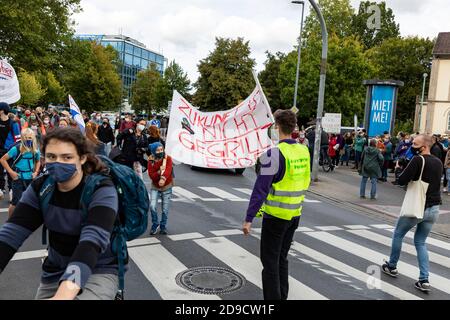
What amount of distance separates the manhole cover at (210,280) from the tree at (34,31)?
2229 centimetres

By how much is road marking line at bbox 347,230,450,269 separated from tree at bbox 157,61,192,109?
4000cm

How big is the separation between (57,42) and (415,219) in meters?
27.1

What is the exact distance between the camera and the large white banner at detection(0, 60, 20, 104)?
1110cm

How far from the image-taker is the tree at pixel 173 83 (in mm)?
47875

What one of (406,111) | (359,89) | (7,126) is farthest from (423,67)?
(7,126)

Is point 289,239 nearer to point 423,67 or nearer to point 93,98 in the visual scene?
point 93,98

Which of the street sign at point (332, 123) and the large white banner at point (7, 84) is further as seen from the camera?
the street sign at point (332, 123)

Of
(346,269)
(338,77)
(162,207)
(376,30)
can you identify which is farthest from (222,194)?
(376,30)

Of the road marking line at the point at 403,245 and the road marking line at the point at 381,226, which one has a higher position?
the road marking line at the point at 381,226

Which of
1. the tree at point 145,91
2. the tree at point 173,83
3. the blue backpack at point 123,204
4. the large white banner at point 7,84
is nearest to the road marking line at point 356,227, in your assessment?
the blue backpack at point 123,204

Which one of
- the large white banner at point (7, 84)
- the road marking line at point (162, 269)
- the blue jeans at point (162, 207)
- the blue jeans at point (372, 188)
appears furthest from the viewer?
the blue jeans at point (372, 188)

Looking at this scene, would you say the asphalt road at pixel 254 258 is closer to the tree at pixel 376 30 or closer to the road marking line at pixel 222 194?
the road marking line at pixel 222 194

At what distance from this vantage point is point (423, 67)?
54.9m

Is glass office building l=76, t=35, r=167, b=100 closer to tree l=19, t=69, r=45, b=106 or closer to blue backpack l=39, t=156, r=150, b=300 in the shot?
tree l=19, t=69, r=45, b=106
